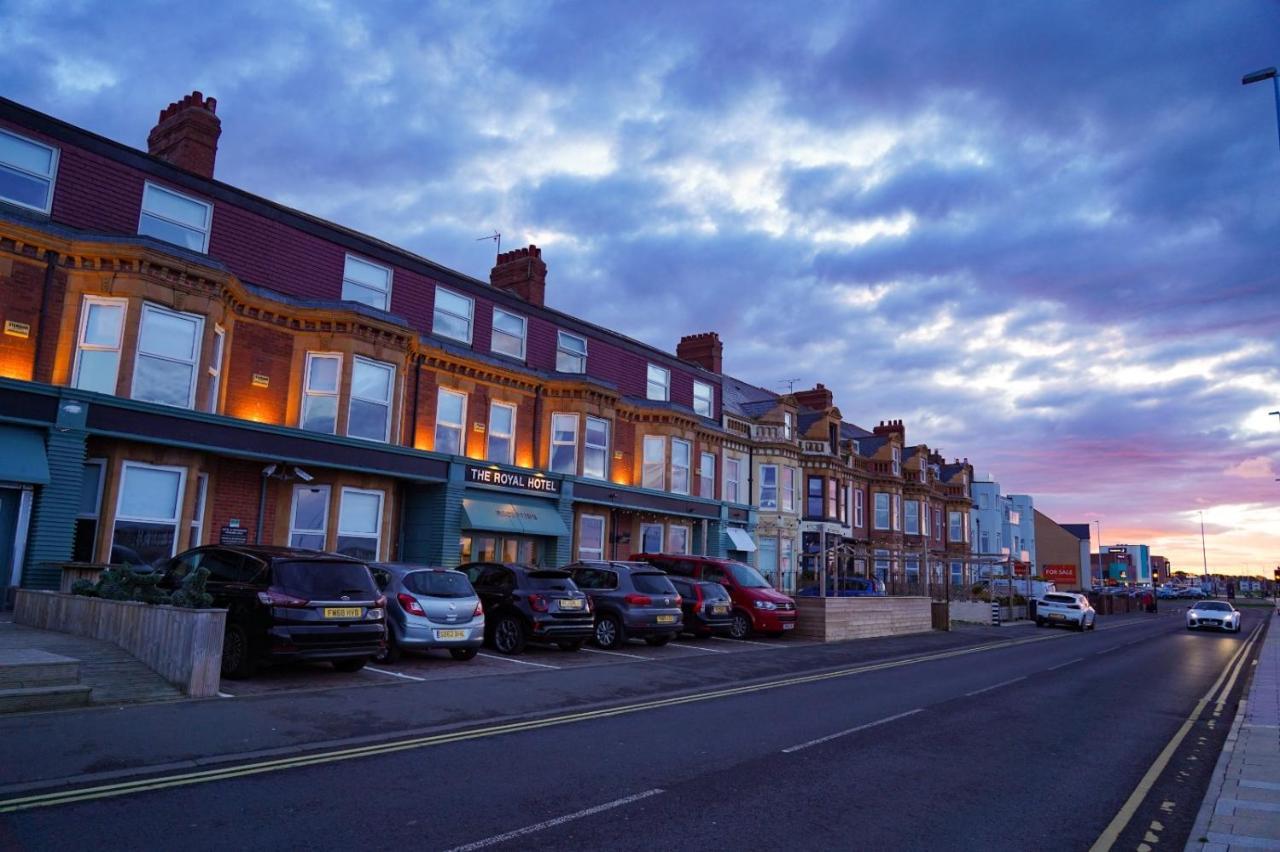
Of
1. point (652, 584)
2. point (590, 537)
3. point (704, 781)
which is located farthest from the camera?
point (590, 537)

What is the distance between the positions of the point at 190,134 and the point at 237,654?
13986mm

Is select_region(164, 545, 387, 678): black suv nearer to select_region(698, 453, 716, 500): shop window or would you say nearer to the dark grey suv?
the dark grey suv

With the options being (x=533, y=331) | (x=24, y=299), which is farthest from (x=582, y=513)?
(x=24, y=299)

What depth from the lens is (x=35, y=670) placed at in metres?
8.77

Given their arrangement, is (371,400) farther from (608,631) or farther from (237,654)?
(237,654)

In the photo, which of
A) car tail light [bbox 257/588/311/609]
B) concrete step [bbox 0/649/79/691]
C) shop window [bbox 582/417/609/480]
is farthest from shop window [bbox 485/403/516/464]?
concrete step [bbox 0/649/79/691]

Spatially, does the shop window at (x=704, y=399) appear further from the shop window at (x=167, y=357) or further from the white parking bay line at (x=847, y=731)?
the white parking bay line at (x=847, y=731)

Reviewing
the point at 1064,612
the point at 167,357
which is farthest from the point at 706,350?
the point at 167,357

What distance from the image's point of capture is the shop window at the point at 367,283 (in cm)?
2161

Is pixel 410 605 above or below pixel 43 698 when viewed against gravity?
above

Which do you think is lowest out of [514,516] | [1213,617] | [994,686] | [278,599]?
[994,686]

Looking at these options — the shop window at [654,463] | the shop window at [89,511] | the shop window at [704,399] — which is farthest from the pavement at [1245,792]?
the shop window at [704,399]

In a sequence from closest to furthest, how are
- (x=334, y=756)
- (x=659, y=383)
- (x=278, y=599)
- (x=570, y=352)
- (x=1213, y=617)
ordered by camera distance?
(x=334, y=756), (x=278, y=599), (x=570, y=352), (x=659, y=383), (x=1213, y=617)

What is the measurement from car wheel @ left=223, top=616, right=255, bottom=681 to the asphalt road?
1442mm
